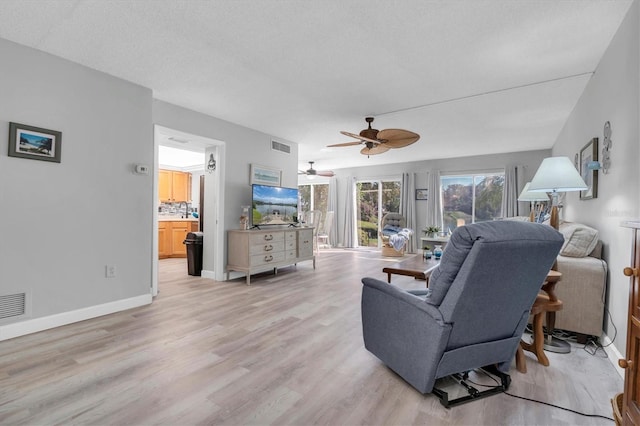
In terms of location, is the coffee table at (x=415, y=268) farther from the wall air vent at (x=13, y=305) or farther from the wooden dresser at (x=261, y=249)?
the wall air vent at (x=13, y=305)

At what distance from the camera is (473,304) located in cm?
165

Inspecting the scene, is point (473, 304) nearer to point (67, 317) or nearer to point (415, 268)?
point (415, 268)

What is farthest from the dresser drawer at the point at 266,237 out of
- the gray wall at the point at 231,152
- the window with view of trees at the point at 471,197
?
the window with view of trees at the point at 471,197

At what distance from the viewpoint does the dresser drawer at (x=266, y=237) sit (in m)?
4.67

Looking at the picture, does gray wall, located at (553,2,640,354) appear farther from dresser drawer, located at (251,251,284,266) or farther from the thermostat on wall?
the thermostat on wall

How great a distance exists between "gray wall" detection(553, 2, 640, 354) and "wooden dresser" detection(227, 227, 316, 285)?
3985 mm

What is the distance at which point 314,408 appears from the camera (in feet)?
5.57

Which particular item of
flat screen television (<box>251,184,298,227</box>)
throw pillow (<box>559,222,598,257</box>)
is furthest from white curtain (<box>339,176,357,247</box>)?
throw pillow (<box>559,222,598,257</box>)

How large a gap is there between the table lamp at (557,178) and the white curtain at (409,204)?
5814 mm

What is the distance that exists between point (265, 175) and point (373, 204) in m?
4.70

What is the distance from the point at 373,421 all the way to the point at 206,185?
437cm

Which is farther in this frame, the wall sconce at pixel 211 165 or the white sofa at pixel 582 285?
the wall sconce at pixel 211 165

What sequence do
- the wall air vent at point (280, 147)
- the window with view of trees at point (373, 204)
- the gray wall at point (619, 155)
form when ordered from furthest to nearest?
the window with view of trees at point (373, 204) → the wall air vent at point (280, 147) → the gray wall at point (619, 155)

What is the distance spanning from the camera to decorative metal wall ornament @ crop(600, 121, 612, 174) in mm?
2549
